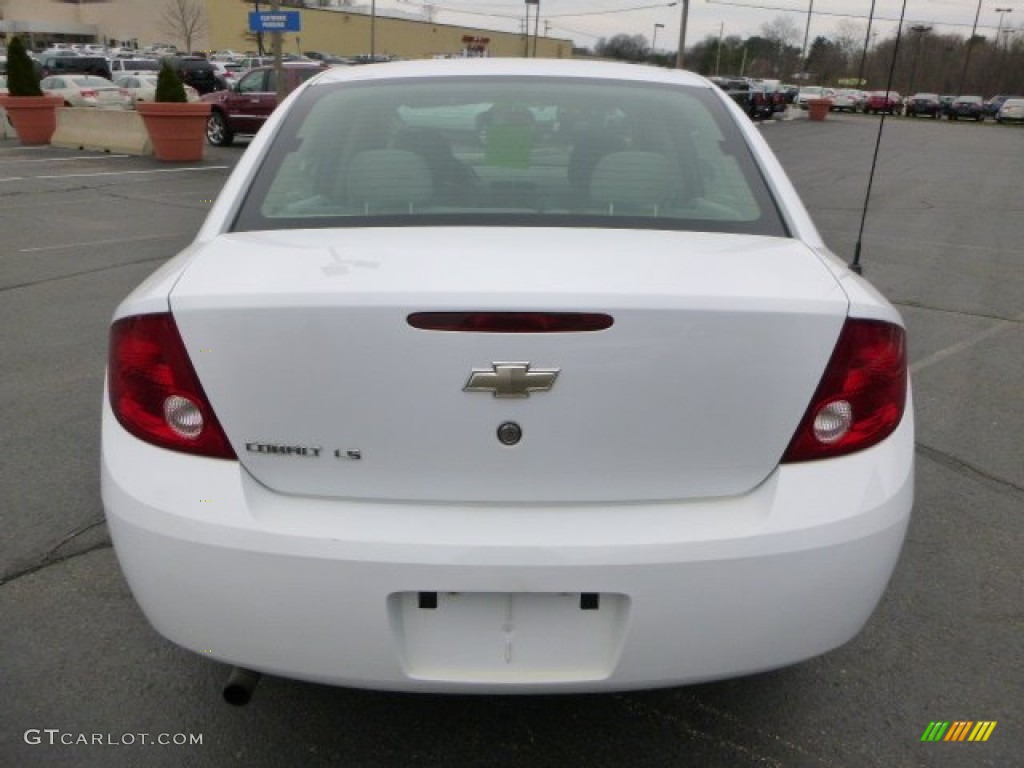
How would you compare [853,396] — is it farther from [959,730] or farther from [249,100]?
[249,100]

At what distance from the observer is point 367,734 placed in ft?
7.39

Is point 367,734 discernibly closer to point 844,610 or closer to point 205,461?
point 205,461

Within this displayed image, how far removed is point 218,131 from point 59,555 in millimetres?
18105

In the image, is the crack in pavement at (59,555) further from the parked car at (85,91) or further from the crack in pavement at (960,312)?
the parked car at (85,91)

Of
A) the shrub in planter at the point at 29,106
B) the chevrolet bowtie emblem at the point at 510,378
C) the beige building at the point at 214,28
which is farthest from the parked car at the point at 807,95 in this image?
the chevrolet bowtie emblem at the point at 510,378

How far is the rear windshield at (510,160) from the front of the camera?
2295 mm

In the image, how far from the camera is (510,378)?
1.69 m

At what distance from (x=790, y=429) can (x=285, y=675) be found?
1.17 meters

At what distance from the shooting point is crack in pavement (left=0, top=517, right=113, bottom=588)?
2.92m

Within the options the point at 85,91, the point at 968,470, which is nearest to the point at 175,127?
the point at 85,91

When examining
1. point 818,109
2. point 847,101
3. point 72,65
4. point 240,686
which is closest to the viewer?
point 240,686

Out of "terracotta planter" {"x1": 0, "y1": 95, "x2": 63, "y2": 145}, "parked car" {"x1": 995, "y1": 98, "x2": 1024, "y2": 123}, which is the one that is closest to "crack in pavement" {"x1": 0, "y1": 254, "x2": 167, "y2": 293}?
"terracotta planter" {"x1": 0, "y1": 95, "x2": 63, "y2": 145}

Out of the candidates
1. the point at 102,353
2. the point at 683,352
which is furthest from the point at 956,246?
the point at 683,352

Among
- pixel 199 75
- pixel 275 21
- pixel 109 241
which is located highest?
pixel 275 21
